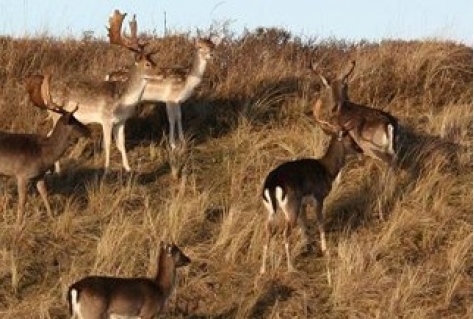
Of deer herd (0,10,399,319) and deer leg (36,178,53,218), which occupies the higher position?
deer herd (0,10,399,319)

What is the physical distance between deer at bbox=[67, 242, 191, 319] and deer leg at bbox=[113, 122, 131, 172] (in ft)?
13.8

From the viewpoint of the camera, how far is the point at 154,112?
14984 millimetres

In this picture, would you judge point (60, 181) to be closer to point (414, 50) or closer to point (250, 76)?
point (250, 76)

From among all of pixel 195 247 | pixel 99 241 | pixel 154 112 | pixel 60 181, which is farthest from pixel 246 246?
pixel 154 112

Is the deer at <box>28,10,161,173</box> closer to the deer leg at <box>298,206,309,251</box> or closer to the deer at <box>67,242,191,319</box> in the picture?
the deer leg at <box>298,206,309,251</box>

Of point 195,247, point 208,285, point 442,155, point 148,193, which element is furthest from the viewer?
point 442,155

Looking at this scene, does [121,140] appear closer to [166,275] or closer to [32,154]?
[32,154]

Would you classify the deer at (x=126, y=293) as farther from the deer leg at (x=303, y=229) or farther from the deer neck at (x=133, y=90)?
the deer neck at (x=133, y=90)

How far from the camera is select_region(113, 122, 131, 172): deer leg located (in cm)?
1316

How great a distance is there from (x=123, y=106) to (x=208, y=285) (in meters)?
4.33

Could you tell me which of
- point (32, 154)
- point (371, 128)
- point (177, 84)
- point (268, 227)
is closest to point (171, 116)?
point (177, 84)

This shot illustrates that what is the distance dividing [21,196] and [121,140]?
2364mm

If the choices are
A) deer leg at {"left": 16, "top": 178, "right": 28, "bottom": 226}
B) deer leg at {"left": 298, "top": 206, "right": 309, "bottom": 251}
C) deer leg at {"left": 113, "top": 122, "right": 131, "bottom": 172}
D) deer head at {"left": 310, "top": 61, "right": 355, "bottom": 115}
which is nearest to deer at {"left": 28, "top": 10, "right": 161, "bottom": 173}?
deer leg at {"left": 113, "top": 122, "right": 131, "bottom": 172}

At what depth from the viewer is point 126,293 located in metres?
8.44
